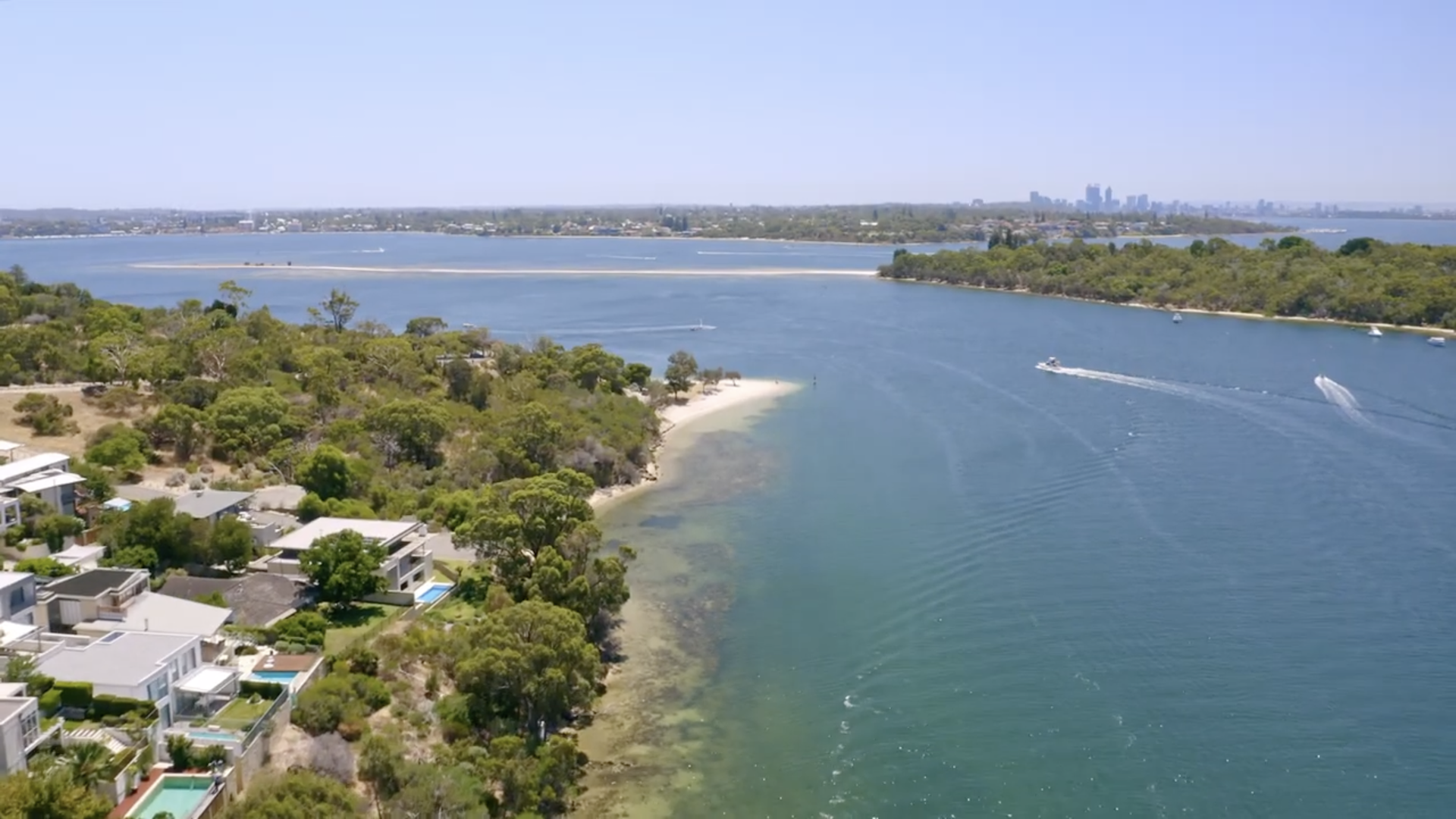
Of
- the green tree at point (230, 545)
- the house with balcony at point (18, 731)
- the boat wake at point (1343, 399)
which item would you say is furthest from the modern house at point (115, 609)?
the boat wake at point (1343, 399)

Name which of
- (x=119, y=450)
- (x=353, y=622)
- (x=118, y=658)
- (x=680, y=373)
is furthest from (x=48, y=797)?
(x=680, y=373)

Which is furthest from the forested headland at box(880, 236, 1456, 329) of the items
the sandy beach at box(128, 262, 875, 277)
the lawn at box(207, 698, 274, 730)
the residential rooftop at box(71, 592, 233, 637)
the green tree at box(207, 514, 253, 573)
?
the lawn at box(207, 698, 274, 730)

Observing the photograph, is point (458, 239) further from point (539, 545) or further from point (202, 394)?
point (539, 545)

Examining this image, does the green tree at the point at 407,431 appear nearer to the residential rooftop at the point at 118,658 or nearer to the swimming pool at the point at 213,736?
the residential rooftop at the point at 118,658

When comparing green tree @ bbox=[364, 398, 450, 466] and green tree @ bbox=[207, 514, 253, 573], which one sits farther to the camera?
green tree @ bbox=[364, 398, 450, 466]

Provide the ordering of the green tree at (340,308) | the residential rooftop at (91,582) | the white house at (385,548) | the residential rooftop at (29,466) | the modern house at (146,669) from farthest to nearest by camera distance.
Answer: the green tree at (340,308)
the residential rooftop at (29,466)
the white house at (385,548)
the residential rooftop at (91,582)
the modern house at (146,669)

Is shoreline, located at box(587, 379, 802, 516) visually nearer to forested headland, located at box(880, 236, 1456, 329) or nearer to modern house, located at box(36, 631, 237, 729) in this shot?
modern house, located at box(36, 631, 237, 729)
